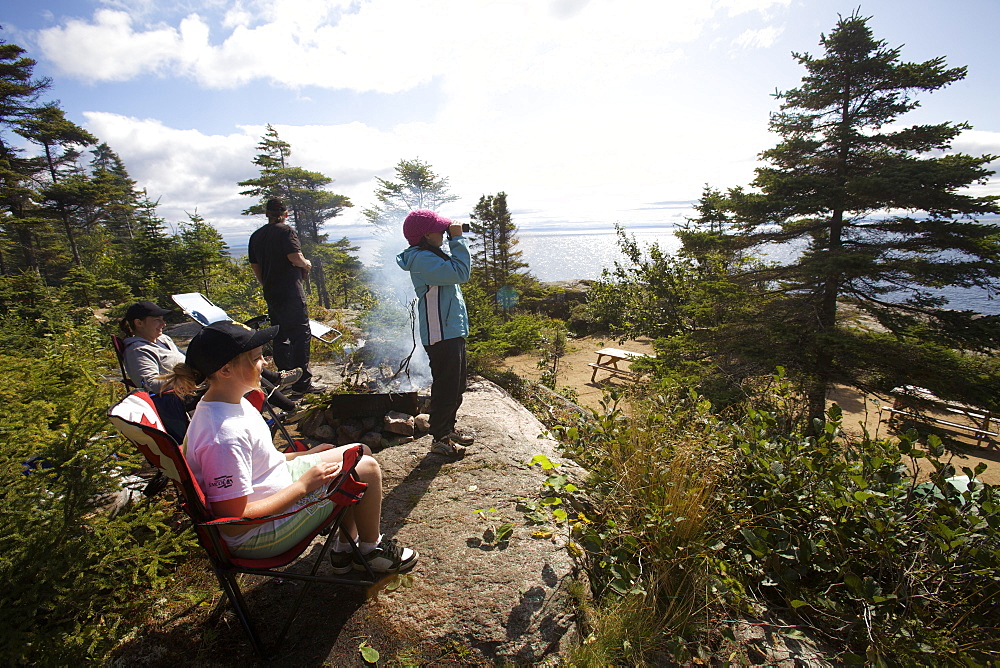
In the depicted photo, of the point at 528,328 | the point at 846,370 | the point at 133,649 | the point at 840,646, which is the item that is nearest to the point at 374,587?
the point at 133,649

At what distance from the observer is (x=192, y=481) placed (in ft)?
4.98

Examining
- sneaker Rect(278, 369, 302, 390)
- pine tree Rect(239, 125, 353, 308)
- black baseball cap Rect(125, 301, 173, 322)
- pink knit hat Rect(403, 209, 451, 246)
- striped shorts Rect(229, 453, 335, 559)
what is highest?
pine tree Rect(239, 125, 353, 308)

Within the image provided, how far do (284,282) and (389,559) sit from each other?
3614 mm

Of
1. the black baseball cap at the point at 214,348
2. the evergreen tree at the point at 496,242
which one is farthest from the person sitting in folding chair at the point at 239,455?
the evergreen tree at the point at 496,242

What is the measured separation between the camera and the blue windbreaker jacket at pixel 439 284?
10.5 ft

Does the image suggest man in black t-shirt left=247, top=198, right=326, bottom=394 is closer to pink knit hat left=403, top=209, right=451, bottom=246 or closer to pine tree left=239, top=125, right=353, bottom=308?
pink knit hat left=403, top=209, right=451, bottom=246

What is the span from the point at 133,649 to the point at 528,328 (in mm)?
5980

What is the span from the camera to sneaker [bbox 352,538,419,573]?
213cm

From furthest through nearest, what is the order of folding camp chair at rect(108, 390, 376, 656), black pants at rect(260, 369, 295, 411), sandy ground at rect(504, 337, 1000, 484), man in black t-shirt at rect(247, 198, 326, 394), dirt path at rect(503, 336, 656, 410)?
dirt path at rect(503, 336, 656, 410)
sandy ground at rect(504, 337, 1000, 484)
man in black t-shirt at rect(247, 198, 326, 394)
black pants at rect(260, 369, 295, 411)
folding camp chair at rect(108, 390, 376, 656)

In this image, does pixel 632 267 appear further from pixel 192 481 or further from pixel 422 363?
pixel 192 481

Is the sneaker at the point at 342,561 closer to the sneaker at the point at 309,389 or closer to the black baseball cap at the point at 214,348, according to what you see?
the black baseball cap at the point at 214,348

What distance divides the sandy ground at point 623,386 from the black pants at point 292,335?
506 cm

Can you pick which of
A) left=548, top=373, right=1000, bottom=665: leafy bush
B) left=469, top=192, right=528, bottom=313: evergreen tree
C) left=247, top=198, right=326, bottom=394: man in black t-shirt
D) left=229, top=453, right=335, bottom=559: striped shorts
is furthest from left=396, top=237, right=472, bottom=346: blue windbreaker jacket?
left=469, top=192, right=528, bottom=313: evergreen tree

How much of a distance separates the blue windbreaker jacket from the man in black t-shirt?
5.94 ft
